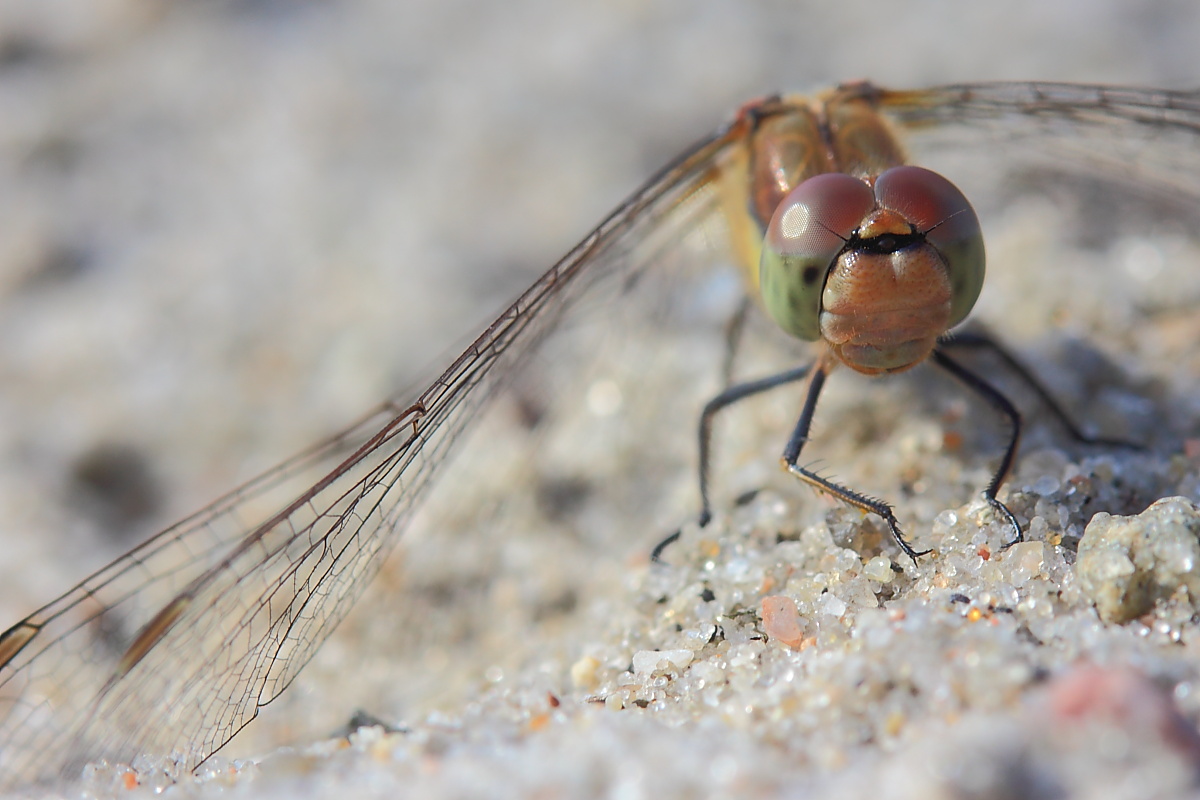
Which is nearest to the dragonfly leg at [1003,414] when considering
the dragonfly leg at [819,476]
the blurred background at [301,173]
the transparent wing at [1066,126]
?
the dragonfly leg at [819,476]

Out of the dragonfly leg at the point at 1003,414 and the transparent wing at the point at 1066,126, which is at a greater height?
the transparent wing at the point at 1066,126

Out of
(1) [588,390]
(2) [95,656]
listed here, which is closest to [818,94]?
(1) [588,390]

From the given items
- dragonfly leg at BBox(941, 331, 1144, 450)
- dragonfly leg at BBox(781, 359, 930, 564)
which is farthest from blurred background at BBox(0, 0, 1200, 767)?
dragonfly leg at BBox(781, 359, 930, 564)

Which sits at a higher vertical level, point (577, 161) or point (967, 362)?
point (577, 161)

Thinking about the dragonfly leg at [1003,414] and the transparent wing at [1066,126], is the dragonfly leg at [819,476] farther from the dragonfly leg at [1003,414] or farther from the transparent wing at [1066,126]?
the transparent wing at [1066,126]

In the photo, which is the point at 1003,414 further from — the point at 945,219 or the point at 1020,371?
the point at 945,219

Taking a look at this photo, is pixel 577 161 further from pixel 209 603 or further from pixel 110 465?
pixel 209 603

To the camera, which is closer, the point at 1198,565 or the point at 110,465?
the point at 1198,565
